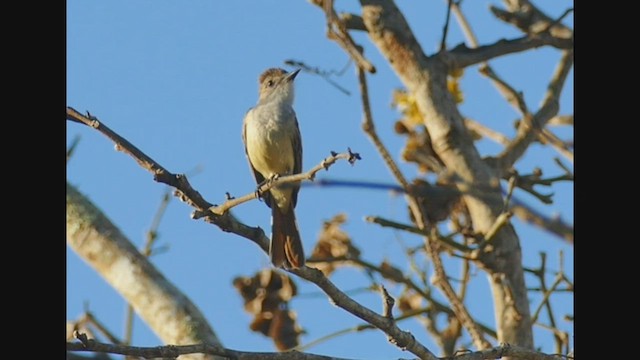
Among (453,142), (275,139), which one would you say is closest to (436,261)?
(453,142)

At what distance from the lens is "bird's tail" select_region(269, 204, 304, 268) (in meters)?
5.06

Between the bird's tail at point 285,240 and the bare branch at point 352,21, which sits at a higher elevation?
the bare branch at point 352,21

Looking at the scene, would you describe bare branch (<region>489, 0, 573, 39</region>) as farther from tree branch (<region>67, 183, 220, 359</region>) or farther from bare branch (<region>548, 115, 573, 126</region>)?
tree branch (<region>67, 183, 220, 359</region>)

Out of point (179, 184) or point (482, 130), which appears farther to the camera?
point (482, 130)

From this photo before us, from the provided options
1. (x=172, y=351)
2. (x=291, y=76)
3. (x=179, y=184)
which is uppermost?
(x=291, y=76)

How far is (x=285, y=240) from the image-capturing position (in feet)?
17.8

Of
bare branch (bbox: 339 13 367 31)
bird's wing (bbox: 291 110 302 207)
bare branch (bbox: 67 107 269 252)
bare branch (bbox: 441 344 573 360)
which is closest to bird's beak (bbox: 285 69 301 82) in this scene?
bird's wing (bbox: 291 110 302 207)

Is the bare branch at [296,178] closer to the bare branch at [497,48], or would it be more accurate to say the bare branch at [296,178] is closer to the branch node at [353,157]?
the branch node at [353,157]

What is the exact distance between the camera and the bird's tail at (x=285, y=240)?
506cm

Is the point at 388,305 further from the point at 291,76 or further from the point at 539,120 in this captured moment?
the point at 291,76

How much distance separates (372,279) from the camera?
6113 millimetres

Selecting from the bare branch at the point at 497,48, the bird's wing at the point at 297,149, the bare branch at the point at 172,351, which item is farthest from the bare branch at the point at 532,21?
the bare branch at the point at 172,351

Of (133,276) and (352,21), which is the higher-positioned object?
A: (352,21)
